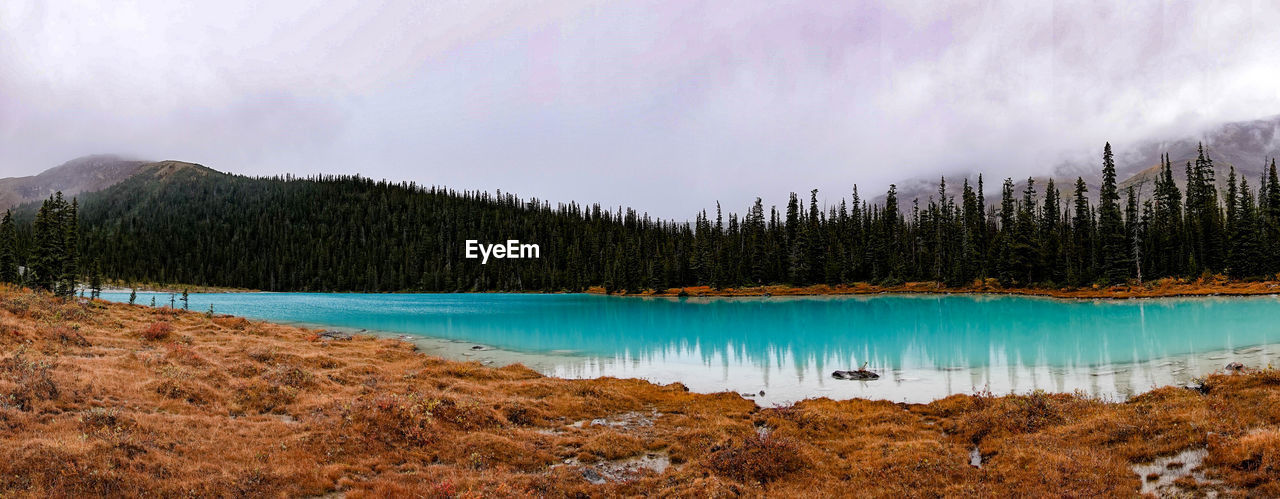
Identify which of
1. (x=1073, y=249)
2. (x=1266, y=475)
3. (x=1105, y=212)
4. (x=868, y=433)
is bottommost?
(x=868, y=433)

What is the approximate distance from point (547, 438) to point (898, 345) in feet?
98.7

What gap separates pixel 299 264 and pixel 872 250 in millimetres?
184563

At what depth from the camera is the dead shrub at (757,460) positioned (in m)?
12.7

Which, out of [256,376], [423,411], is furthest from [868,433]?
[256,376]

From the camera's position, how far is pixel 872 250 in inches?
4734

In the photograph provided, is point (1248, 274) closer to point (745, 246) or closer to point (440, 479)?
point (745, 246)

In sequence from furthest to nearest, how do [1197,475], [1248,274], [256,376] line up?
[1248,274] < [256,376] < [1197,475]

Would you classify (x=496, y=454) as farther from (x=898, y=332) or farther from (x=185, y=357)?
(x=898, y=332)

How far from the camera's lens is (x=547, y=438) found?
53.6ft

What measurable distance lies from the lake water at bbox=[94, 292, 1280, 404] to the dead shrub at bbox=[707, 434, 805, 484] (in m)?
9.49

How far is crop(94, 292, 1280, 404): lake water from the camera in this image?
25781 mm

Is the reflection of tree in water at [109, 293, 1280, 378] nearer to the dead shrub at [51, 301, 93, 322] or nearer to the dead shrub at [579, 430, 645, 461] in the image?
the dead shrub at [579, 430, 645, 461]

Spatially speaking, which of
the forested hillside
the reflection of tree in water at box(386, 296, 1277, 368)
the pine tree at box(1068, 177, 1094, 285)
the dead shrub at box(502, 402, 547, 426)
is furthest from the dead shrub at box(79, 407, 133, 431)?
the pine tree at box(1068, 177, 1094, 285)

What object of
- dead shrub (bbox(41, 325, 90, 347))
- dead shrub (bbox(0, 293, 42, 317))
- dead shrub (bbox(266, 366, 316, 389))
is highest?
dead shrub (bbox(0, 293, 42, 317))
